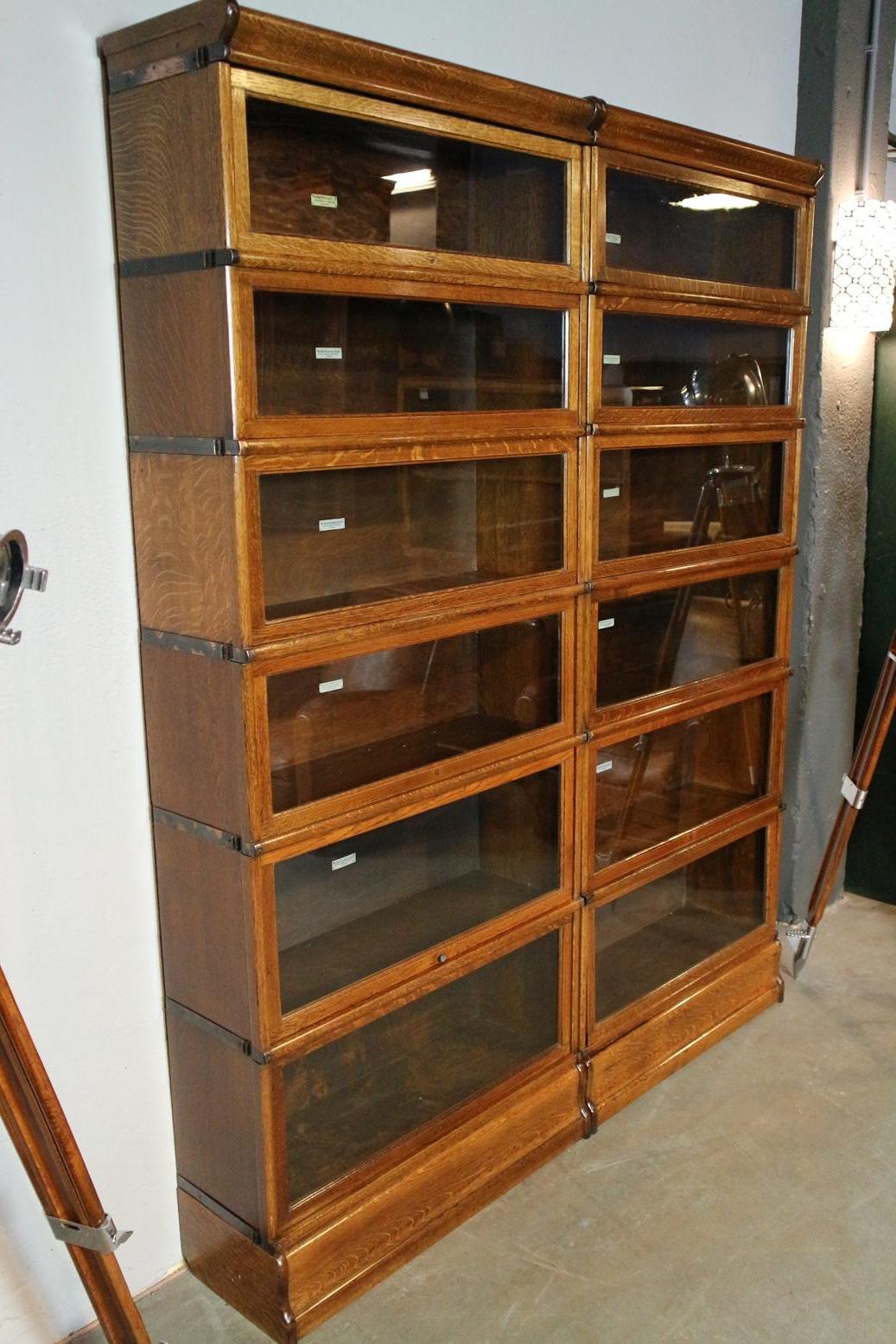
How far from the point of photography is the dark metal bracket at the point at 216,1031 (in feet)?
6.81

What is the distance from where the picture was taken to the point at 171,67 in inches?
71.4

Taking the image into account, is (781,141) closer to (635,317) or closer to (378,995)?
(635,317)

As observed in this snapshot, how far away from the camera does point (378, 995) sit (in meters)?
2.24

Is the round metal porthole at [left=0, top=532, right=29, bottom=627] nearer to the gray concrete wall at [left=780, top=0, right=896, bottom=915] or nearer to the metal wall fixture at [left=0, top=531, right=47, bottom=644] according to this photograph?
the metal wall fixture at [left=0, top=531, right=47, bottom=644]

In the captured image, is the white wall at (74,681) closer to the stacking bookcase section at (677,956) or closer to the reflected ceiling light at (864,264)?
the stacking bookcase section at (677,956)

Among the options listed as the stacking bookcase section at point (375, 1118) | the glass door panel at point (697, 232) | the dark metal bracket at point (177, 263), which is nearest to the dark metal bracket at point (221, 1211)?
the stacking bookcase section at point (375, 1118)

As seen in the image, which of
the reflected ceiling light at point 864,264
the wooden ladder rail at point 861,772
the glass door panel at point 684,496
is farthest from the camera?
the reflected ceiling light at point 864,264

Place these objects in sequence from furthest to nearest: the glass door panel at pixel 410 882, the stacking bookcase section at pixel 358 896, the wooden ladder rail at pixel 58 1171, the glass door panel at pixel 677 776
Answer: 1. the glass door panel at pixel 677 776
2. the glass door panel at pixel 410 882
3. the stacking bookcase section at pixel 358 896
4. the wooden ladder rail at pixel 58 1171

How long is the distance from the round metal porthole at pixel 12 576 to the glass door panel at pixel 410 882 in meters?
0.71

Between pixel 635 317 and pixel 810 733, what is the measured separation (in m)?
1.58

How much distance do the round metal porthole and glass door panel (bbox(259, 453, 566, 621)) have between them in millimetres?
485

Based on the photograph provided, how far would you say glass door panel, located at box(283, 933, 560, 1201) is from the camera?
7.44 ft

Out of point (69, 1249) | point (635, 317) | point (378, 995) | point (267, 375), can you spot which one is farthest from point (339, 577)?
point (69, 1249)

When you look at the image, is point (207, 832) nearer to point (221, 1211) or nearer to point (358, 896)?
point (358, 896)
